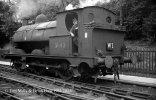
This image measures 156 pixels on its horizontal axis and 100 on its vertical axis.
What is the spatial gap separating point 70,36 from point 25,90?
3.02 m

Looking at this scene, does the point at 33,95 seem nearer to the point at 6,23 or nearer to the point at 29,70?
the point at 29,70

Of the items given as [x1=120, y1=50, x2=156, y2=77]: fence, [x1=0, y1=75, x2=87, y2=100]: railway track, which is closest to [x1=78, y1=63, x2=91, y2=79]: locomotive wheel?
[x1=0, y1=75, x2=87, y2=100]: railway track

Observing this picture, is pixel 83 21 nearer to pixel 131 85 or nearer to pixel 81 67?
pixel 81 67

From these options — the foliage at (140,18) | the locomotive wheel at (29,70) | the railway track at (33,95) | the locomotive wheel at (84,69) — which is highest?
the foliage at (140,18)

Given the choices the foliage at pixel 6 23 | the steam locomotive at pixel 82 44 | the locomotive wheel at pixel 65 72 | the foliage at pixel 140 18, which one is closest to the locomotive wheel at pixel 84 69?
the steam locomotive at pixel 82 44

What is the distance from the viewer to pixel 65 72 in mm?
10648

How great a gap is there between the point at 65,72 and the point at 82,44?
2.16 meters

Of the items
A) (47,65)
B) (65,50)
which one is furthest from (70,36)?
(47,65)

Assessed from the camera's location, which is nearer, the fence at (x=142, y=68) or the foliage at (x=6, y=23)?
the fence at (x=142, y=68)

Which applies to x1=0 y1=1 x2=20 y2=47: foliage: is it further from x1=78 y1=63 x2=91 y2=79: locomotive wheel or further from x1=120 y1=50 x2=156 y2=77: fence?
x1=78 y1=63 x2=91 y2=79: locomotive wheel

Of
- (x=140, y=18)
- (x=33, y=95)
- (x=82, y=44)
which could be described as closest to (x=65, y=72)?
(x=82, y=44)

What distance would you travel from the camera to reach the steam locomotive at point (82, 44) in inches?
349

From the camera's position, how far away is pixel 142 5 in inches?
708

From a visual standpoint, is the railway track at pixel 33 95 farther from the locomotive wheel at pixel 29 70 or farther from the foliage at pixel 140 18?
the foliage at pixel 140 18
